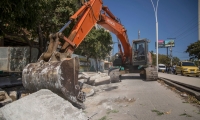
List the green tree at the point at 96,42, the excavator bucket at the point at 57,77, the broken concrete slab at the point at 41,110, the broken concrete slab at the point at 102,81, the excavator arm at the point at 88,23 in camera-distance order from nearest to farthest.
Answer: the broken concrete slab at the point at 41,110, the excavator bucket at the point at 57,77, the excavator arm at the point at 88,23, the broken concrete slab at the point at 102,81, the green tree at the point at 96,42

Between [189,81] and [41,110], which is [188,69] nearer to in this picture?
[189,81]

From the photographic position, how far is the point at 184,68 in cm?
1862

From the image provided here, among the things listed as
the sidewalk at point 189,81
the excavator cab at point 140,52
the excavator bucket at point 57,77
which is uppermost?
the excavator cab at point 140,52

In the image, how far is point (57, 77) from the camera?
12.1ft

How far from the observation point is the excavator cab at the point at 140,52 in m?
11.1

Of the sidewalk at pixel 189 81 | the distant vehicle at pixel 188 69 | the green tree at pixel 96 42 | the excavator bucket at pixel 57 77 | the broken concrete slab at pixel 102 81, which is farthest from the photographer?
the green tree at pixel 96 42

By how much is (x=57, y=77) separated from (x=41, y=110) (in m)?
1.13

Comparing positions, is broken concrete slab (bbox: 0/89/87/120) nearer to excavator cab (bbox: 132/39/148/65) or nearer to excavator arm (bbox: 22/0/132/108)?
excavator arm (bbox: 22/0/132/108)

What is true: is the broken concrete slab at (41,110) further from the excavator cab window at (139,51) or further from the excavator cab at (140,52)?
the excavator cab window at (139,51)

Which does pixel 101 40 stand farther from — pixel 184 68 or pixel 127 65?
pixel 127 65

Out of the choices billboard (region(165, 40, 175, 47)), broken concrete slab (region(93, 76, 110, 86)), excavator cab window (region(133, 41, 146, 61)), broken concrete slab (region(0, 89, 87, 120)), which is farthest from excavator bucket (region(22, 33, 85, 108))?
billboard (region(165, 40, 175, 47))

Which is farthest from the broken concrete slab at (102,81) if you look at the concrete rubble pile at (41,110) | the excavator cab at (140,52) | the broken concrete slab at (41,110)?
the broken concrete slab at (41,110)

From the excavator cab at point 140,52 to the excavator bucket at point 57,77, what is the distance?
24.9ft

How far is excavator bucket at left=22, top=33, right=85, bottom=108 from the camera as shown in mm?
3727
